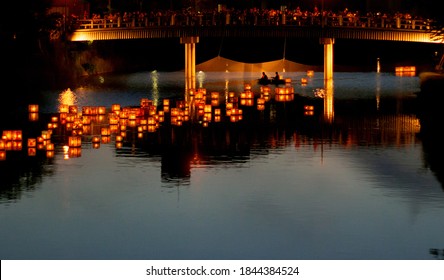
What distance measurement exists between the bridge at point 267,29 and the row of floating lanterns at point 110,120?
1868 cm

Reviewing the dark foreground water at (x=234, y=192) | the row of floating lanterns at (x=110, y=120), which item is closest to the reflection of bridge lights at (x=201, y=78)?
the row of floating lanterns at (x=110, y=120)

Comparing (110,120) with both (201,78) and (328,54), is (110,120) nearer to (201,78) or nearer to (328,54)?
(328,54)

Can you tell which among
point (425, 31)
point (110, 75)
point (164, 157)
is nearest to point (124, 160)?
point (164, 157)

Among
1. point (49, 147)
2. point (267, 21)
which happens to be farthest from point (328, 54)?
point (49, 147)

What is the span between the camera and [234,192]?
4219 centimetres

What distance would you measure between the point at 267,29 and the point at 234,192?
61.0m

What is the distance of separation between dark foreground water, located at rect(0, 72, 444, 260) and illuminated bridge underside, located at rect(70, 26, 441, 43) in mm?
28919

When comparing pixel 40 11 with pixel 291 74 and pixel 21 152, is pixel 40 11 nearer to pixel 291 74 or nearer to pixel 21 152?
pixel 291 74

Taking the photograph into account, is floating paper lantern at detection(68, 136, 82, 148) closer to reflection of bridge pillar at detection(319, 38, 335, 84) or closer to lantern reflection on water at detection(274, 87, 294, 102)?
lantern reflection on water at detection(274, 87, 294, 102)

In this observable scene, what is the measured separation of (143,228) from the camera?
35.7 m

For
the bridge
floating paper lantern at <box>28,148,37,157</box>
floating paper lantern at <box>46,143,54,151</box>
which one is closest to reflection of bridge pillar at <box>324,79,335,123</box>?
the bridge

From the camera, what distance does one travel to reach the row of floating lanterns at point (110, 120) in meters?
55.3

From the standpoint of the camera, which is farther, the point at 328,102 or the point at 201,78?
the point at 201,78

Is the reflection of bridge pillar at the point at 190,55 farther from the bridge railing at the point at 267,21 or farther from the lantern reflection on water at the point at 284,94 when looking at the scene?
the lantern reflection on water at the point at 284,94
